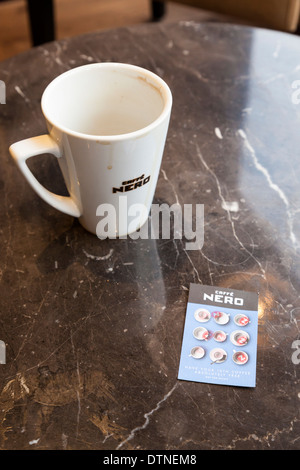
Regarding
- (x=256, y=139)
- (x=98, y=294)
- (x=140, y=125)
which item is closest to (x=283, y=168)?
(x=256, y=139)

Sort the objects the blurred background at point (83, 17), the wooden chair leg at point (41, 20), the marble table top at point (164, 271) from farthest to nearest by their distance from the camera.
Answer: the blurred background at point (83, 17) < the wooden chair leg at point (41, 20) < the marble table top at point (164, 271)

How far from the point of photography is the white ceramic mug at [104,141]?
585 mm

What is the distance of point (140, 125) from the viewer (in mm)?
697

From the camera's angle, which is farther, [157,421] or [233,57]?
[233,57]

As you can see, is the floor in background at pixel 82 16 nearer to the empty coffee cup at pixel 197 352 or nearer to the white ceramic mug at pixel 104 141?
the white ceramic mug at pixel 104 141

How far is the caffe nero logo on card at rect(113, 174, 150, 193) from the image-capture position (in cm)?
63

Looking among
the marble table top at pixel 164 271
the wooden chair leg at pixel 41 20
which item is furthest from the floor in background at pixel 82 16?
the marble table top at pixel 164 271

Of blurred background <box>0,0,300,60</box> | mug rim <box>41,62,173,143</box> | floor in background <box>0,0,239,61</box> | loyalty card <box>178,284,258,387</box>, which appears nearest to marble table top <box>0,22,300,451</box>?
loyalty card <box>178,284,258,387</box>

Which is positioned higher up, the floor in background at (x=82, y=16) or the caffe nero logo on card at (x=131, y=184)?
the caffe nero logo on card at (x=131, y=184)

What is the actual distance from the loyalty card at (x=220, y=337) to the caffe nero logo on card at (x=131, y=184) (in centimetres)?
14

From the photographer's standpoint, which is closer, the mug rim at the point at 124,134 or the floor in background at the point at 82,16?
the mug rim at the point at 124,134
